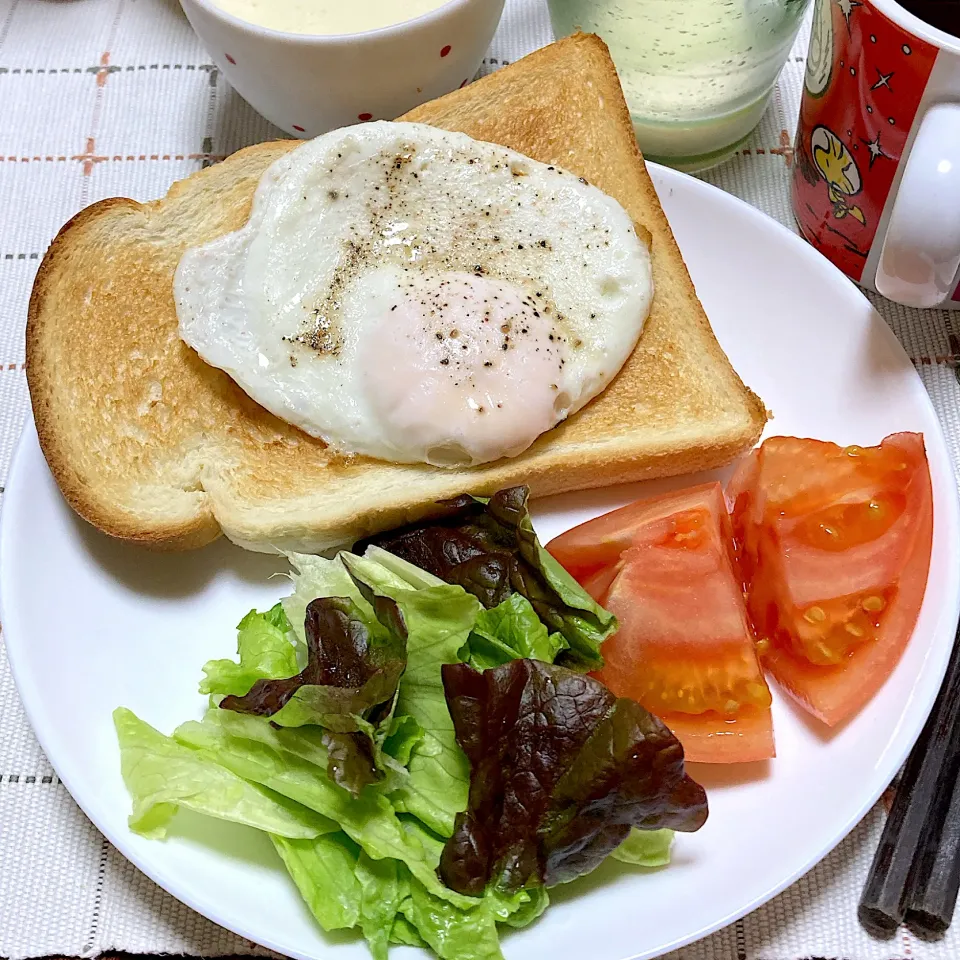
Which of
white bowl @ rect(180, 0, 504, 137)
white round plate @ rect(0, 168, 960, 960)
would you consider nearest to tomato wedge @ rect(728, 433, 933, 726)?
white round plate @ rect(0, 168, 960, 960)

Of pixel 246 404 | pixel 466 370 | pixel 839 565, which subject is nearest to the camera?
pixel 839 565

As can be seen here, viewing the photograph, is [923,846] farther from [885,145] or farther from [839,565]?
[885,145]

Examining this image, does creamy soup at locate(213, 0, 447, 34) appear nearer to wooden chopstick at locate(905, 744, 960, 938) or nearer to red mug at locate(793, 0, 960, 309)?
red mug at locate(793, 0, 960, 309)

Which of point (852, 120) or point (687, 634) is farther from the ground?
point (852, 120)

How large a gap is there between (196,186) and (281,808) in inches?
56.8

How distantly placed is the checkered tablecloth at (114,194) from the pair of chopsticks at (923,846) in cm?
4

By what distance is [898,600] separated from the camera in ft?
5.82

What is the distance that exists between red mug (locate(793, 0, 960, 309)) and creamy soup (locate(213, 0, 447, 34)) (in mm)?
989

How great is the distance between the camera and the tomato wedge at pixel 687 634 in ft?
5.58

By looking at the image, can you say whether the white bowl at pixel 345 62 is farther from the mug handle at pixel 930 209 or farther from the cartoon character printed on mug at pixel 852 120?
the mug handle at pixel 930 209

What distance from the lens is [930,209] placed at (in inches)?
65.0

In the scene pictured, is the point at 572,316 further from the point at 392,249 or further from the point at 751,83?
the point at 751,83

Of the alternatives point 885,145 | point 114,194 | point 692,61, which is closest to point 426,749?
point 885,145

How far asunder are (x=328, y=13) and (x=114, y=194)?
0.75m
